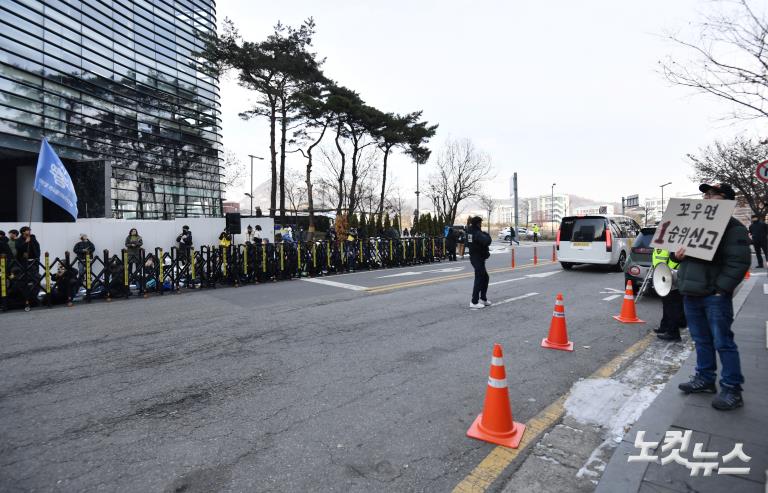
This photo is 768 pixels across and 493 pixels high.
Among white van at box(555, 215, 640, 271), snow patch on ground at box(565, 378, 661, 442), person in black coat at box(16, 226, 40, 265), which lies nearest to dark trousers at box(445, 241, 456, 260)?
white van at box(555, 215, 640, 271)

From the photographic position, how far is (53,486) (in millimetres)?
2605

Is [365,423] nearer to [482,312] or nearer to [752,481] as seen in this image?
[752,481]

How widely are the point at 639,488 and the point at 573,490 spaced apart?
37 cm

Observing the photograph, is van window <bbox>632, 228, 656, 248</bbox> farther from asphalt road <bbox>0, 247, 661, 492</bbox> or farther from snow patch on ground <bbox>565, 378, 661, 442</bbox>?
snow patch on ground <bbox>565, 378, 661, 442</bbox>

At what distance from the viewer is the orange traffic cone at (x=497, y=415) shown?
3.15 m

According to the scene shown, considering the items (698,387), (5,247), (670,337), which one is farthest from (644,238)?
(5,247)

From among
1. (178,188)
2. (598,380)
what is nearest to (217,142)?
(178,188)

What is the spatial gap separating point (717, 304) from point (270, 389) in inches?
165

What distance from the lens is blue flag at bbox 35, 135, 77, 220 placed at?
984cm

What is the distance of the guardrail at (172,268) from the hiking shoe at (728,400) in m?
11.6

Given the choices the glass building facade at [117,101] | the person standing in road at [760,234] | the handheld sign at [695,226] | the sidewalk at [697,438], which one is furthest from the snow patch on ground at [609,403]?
the glass building facade at [117,101]

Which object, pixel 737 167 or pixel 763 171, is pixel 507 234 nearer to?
pixel 737 167

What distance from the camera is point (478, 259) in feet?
28.0

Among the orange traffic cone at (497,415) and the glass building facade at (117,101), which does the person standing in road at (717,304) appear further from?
the glass building facade at (117,101)
